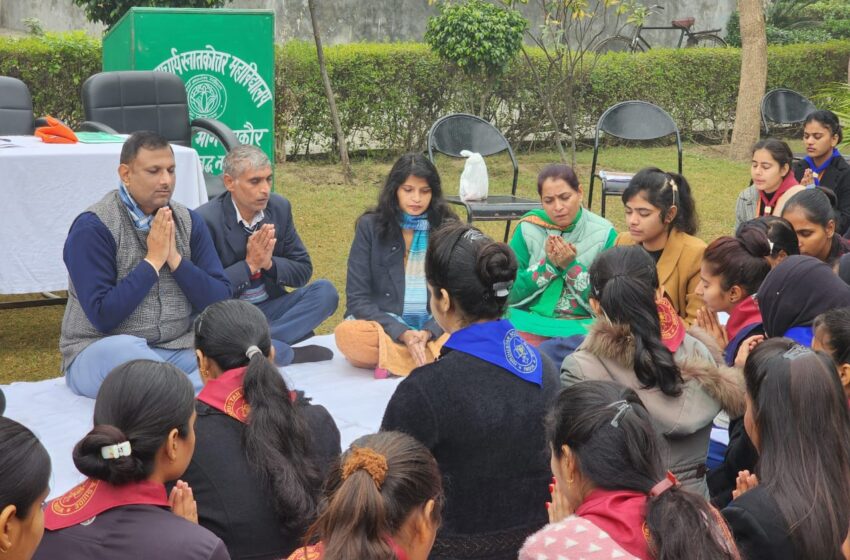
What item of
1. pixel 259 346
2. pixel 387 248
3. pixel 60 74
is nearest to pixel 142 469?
pixel 259 346

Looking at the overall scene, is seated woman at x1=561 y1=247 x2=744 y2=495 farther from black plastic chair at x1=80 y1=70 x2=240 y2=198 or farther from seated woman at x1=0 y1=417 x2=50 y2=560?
black plastic chair at x1=80 y1=70 x2=240 y2=198

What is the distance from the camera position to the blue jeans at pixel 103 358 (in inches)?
158

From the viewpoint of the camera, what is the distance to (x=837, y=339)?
2877 millimetres

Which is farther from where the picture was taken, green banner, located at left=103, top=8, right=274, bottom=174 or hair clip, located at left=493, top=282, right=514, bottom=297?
green banner, located at left=103, top=8, right=274, bottom=174

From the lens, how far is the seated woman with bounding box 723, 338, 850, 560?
221 centimetres

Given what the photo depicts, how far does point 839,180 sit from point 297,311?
357cm

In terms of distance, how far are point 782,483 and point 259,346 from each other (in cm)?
137

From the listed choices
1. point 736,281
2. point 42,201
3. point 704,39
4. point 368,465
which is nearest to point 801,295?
point 736,281

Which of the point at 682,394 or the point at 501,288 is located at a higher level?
the point at 501,288

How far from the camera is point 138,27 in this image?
7094 millimetres

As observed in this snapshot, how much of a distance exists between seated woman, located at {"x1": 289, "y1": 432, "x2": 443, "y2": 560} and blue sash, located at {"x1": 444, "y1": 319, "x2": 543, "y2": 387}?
59cm

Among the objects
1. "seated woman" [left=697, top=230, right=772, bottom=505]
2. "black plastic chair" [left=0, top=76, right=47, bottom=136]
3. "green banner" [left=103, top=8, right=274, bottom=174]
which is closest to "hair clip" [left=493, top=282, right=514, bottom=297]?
"seated woman" [left=697, top=230, right=772, bottom=505]

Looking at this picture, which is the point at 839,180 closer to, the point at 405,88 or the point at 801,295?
the point at 801,295

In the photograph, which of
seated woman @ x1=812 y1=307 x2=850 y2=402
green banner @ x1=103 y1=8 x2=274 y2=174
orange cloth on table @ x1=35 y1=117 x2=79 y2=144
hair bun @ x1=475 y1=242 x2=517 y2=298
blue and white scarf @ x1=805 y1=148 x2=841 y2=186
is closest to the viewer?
hair bun @ x1=475 y1=242 x2=517 y2=298
